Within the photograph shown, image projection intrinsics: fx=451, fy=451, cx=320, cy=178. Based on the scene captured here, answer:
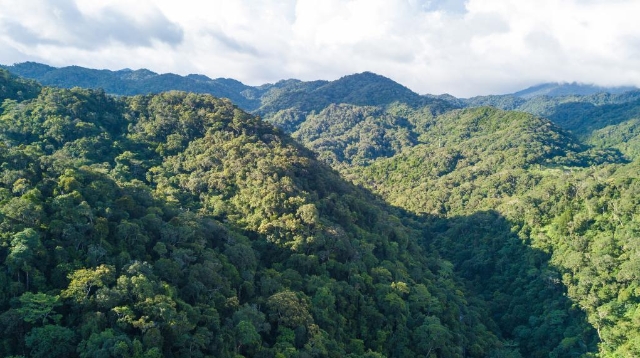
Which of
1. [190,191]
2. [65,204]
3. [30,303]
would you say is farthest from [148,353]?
[190,191]

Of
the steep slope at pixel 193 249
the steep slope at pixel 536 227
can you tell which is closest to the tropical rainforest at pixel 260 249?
the steep slope at pixel 193 249

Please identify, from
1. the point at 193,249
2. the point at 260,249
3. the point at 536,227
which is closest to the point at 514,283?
the point at 536,227

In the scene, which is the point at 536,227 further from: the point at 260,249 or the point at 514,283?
the point at 260,249

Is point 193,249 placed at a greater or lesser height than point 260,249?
greater

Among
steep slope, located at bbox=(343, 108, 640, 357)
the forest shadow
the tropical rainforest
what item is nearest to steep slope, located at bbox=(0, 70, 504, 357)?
the tropical rainforest

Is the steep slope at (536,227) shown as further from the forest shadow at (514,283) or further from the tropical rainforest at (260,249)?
the tropical rainforest at (260,249)

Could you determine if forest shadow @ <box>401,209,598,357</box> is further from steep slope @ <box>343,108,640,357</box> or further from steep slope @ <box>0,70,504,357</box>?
steep slope @ <box>0,70,504,357</box>
